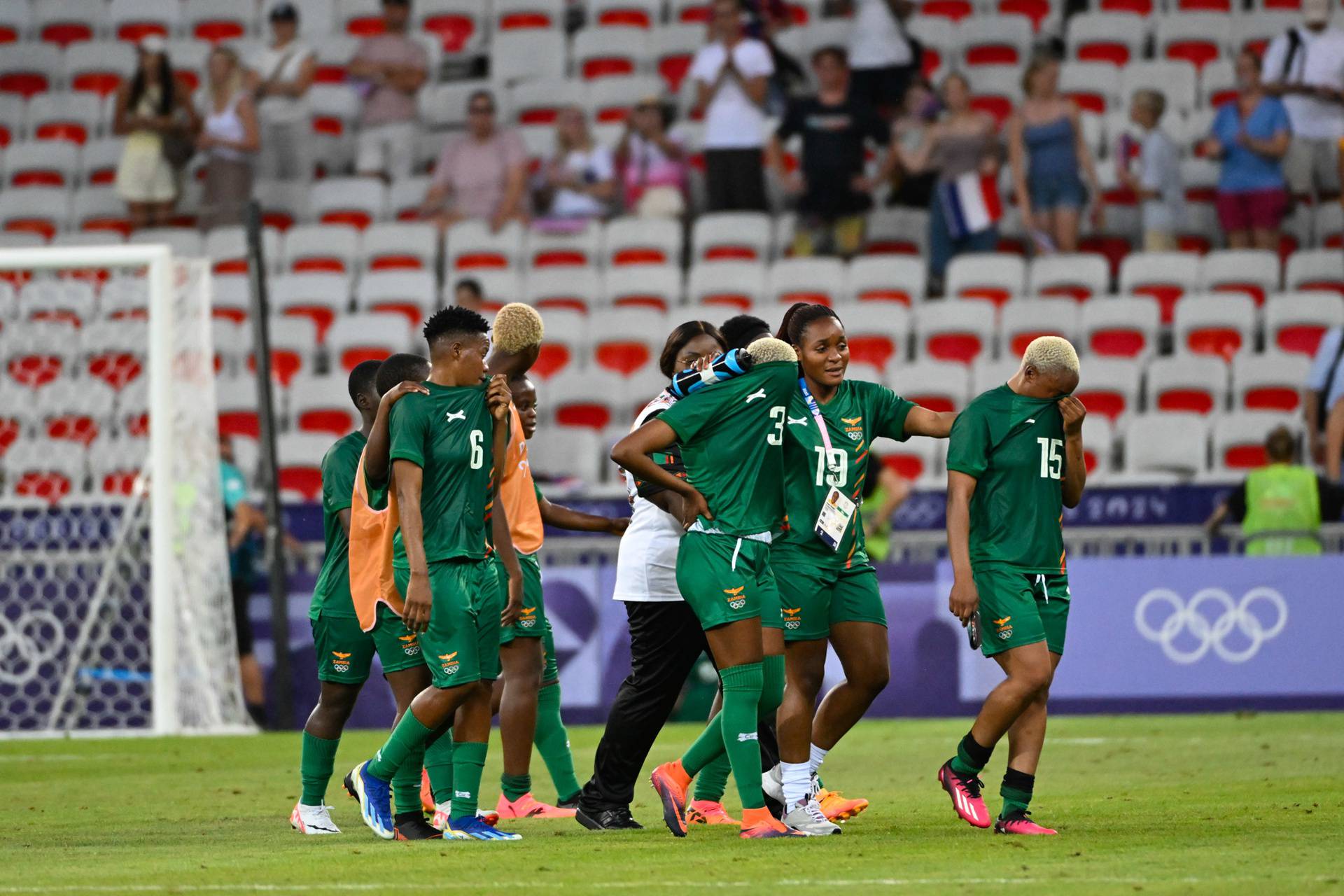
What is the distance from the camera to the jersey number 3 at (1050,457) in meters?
7.63

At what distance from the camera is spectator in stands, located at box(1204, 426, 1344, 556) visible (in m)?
14.5

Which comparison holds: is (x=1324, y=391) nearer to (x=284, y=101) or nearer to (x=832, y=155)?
(x=832, y=155)

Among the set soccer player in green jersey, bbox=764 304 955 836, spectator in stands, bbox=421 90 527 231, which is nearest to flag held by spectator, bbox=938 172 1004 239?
spectator in stands, bbox=421 90 527 231

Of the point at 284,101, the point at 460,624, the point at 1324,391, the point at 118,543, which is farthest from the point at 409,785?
the point at 284,101

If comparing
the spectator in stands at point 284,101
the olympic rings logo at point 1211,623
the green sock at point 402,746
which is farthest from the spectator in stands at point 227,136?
the green sock at point 402,746

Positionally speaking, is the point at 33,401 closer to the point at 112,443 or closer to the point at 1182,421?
the point at 112,443

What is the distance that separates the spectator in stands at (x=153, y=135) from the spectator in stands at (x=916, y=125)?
7.38 metres

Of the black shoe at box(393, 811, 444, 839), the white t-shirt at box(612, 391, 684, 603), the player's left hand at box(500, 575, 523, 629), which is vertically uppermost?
the white t-shirt at box(612, 391, 684, 603)

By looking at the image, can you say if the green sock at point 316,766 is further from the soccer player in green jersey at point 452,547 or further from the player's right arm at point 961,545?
the player's right arm at point 961,545

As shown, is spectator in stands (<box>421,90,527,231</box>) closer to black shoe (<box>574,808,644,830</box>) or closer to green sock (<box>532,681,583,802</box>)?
green sock (<box>532,681,583,802</box>)

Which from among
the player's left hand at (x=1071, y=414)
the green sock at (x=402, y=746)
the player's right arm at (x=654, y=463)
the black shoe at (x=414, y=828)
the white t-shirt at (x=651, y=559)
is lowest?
the black shoe at (x=414, y=828)

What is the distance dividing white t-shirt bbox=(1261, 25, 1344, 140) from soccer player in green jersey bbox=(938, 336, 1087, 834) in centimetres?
1184

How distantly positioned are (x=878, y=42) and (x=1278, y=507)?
A: 6863 millimetres

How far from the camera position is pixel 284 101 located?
21.2m
